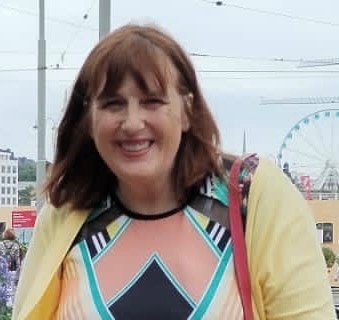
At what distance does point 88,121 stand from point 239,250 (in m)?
0.39

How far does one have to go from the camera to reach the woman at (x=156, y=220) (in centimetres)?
178

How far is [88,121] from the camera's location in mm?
1927

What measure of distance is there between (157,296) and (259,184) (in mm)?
280

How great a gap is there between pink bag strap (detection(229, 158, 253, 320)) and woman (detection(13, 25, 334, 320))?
0.04 ft

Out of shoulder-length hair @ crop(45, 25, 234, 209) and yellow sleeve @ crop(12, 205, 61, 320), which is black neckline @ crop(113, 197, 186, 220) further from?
yellow sleeve @ crop(12, 205, 61, 320)

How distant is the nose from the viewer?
5.88 ft

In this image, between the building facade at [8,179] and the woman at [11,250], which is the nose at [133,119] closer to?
the woman at [11,250]

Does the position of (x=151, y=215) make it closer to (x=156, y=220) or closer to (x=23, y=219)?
(x=156, y=220)

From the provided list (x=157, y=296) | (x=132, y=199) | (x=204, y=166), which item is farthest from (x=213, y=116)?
(x=157, y=296)

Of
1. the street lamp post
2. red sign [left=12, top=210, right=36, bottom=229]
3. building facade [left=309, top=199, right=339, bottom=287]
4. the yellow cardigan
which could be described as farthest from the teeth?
building facade [left=309, top=199, right=339, bottom=287]

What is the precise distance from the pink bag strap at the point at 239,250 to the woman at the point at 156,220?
1cm

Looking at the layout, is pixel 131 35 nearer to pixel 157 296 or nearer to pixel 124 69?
pixel 124 69

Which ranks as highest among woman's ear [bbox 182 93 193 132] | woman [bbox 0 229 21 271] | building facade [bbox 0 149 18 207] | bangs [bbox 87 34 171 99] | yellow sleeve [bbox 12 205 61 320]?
bangs [bbox 87 34 171 99]

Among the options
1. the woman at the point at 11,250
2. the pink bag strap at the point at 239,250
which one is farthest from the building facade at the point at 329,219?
the pink bag strap at the point at 239,250
